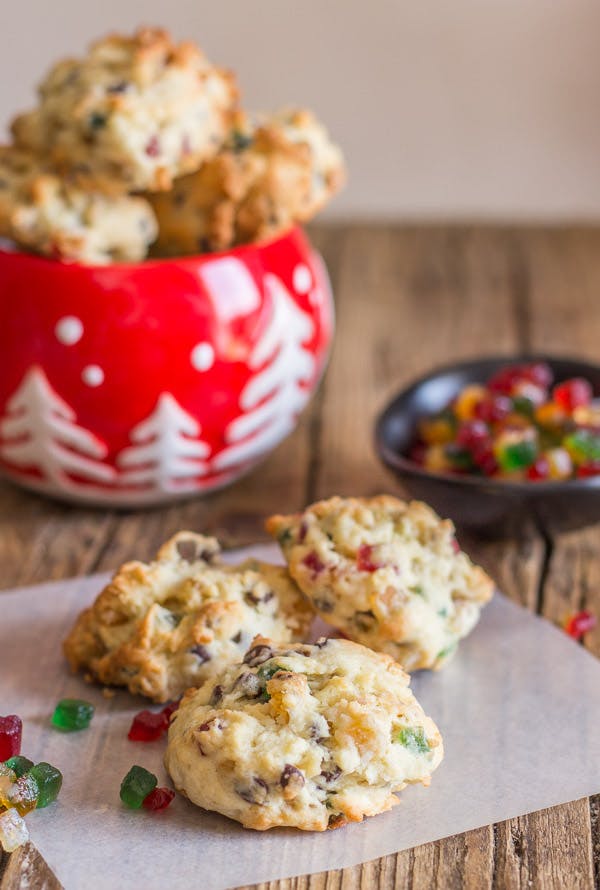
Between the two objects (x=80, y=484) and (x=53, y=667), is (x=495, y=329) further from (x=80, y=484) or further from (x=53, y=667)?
(x=53, y=667)

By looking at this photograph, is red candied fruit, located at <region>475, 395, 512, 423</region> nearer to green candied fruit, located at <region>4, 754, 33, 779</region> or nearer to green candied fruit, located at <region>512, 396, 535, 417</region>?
green candied fruit, located at <region>512, 396, 535, 417</region>

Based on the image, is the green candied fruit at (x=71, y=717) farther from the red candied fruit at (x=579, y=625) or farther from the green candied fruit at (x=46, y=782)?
the red candied fruit at (x=579, y=625)

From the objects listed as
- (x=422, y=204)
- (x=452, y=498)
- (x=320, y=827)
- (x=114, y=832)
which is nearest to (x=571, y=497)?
(x=452, y=498)

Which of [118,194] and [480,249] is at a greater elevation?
[118,194]

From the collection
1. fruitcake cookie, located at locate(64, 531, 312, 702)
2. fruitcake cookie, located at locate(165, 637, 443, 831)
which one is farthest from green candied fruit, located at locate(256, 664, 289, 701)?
fruitcake cookie, located at locate(64, 531, 312, 702)

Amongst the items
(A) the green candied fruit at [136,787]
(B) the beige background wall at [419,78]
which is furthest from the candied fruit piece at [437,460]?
(B) the beige background wall at [419,78]
